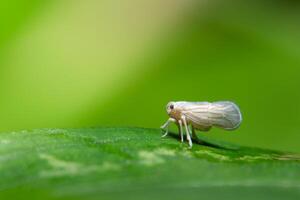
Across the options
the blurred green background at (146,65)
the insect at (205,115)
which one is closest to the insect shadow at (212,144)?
the insect at (205,115)

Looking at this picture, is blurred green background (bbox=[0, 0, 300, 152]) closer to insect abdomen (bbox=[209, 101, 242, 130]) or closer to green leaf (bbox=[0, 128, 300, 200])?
insect abdomen (bbox=[209, 101, 242, 130])

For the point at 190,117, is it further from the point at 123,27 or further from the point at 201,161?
the point at 123,27

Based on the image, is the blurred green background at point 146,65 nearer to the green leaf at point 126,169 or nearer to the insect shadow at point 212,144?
the insect shadow at point 212,144

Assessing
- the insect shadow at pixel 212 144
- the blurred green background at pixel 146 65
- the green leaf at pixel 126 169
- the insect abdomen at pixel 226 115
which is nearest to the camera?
the green leaf at pixel 126 169

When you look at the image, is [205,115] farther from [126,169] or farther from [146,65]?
[146,65]

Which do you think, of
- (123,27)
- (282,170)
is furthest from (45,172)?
(123,27)

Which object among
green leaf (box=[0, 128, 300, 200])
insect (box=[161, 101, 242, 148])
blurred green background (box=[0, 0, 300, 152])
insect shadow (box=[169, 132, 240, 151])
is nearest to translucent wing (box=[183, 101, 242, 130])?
insect (box=[161, 101, 242, 148])
